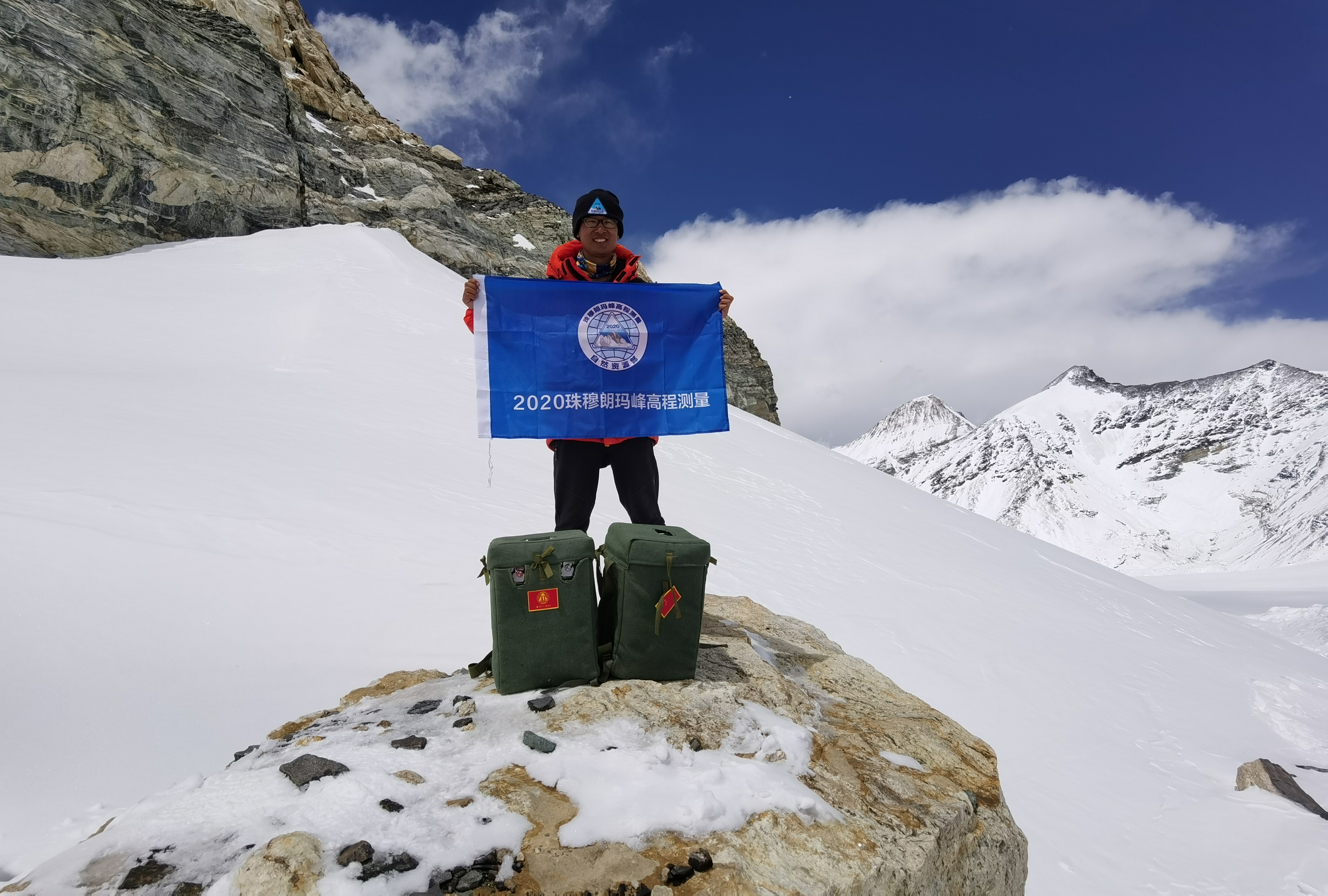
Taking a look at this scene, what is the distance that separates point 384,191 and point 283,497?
36584 mm

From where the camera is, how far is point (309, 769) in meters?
2.20

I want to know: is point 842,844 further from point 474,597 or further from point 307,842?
point 474,597

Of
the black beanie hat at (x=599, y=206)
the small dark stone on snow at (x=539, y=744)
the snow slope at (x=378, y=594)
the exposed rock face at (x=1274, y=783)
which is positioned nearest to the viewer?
the small dark stone on snow at (x=539, y=744)

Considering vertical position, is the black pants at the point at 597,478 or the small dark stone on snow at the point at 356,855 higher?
→ the black pants at the point at 597,478

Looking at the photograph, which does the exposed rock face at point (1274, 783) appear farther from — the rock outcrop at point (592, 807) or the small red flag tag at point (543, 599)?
the small red flag tag at point (543, 599)

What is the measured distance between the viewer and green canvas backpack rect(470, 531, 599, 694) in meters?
2.95

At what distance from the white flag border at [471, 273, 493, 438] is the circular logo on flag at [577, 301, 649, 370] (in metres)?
0.58

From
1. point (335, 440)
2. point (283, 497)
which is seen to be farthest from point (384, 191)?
point (283, 497)

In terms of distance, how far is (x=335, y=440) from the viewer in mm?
8742

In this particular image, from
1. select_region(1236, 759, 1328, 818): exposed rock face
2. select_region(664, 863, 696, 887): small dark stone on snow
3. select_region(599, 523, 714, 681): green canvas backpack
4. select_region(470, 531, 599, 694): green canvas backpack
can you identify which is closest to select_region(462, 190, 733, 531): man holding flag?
select_region(599, 523, 714, 681): green canvas backpack

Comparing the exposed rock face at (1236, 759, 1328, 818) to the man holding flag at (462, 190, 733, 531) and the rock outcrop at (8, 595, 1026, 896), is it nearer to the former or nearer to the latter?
the rock outcrop at (8, 595, 1026, 896)

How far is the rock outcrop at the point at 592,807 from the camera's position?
1.85 m

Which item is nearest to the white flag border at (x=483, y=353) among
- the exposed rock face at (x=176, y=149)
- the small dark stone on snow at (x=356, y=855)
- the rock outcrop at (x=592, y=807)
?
the rock outcrop at (x=592, y=807)

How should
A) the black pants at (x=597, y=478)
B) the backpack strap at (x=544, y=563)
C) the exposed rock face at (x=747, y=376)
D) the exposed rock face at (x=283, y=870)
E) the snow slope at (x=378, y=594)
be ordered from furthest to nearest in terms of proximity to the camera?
the exposed rock face at (x=747, y=376), the black pants at (x=597, y=478), the snow slope at (x=378, y=594), the backpack strap at (x=544, y=563), the exposed rock face at (x=283, y=870)
